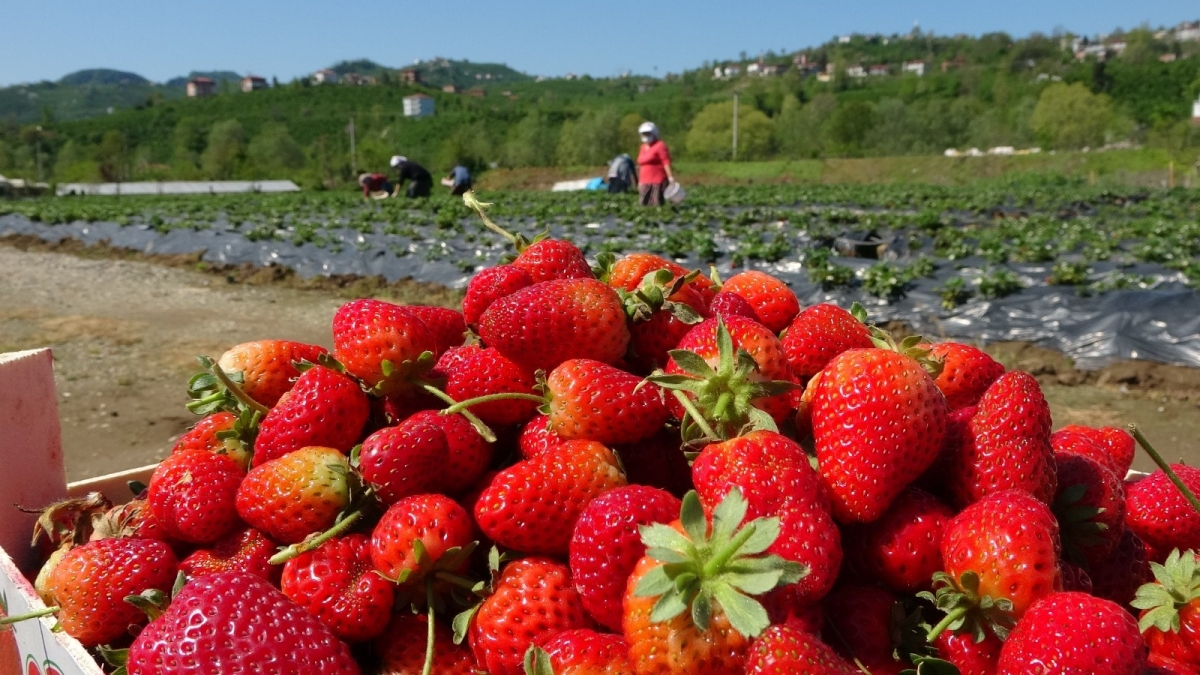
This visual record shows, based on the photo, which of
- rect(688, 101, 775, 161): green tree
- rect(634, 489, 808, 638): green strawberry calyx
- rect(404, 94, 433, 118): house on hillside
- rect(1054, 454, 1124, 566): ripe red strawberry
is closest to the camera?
rect(634, 489, 808, 638): green strawberry calyx

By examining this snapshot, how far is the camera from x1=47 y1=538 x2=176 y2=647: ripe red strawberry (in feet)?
4.68

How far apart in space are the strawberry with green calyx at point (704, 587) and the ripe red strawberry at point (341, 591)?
46 cm

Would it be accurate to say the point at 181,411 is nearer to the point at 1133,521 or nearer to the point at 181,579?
the point at 181,579

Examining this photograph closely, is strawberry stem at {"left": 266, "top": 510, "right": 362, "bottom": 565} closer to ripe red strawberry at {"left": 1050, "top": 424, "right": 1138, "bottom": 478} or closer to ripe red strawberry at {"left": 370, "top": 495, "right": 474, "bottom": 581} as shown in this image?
ripe red strawberry at {"left": 370, "top": 495, "right": 474, "bottom": 581}

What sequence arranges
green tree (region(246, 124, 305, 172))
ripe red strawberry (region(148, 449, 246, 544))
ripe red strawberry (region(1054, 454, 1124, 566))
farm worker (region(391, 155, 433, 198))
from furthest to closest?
green tree (region(246, 124, 305, 172))
farm worker (region(391, 155, 433, 198))
ripe red strawberry (region(148, 449, 246, 544))
ripe red strawberry (region(1054, 454, 1124, 566))

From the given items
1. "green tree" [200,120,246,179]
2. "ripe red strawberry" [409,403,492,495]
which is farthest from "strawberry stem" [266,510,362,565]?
"green tree" [200,120,246,179]

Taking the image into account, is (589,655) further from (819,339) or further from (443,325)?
(443,325)

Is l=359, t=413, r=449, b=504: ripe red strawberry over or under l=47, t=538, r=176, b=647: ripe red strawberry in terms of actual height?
over

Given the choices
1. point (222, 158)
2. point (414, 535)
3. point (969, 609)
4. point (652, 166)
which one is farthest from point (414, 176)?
point (222, 158)

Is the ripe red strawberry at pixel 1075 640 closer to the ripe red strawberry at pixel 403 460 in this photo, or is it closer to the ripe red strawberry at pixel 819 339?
the ripe red strawberry at pixel 819 339

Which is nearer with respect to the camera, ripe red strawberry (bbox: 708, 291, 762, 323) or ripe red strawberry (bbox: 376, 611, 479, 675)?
ripe red strawberry (bbox: 376, 611, 479, 675)

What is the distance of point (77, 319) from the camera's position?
30.4 feet

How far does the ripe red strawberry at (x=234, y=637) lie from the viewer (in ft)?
3.60

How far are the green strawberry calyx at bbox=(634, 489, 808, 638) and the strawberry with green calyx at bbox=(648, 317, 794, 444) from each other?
0.88 feet
